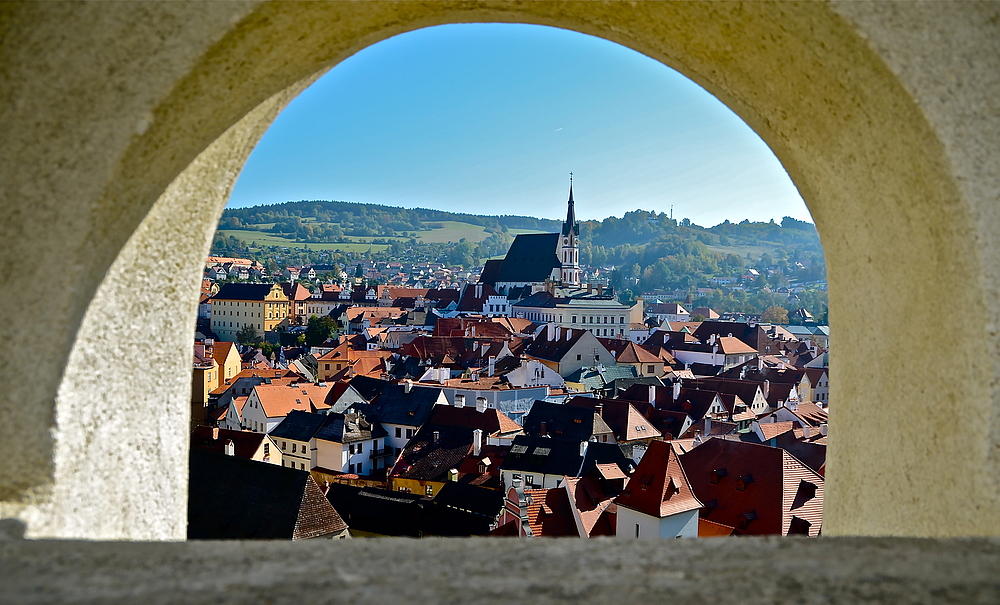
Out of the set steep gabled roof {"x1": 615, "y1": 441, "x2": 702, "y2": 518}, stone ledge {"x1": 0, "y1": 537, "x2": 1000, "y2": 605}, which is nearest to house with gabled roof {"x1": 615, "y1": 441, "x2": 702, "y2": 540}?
steep gabled roof {"x1": 615, "y1": 441, "x2": 702, "y2": 518}

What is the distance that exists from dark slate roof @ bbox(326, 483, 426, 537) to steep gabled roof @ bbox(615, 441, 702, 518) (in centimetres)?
609

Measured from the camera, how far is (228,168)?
6.19 feet

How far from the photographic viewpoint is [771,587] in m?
1.23

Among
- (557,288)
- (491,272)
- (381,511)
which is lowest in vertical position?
(381,511)

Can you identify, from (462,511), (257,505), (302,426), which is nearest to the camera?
(257,505)

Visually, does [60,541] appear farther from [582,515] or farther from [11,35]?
[582,515]

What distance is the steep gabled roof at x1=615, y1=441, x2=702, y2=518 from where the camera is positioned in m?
19.1

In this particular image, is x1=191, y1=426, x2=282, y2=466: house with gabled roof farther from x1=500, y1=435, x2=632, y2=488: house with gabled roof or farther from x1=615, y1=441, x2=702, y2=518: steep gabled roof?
x1=615, y1=441, x2=702, y2=518: steep gabled roof

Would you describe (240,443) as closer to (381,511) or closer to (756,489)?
(381,511)

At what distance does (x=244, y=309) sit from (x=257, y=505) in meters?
72.3

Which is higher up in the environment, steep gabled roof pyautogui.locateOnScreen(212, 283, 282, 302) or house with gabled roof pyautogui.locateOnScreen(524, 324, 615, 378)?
steep gabled roof pyautogui.locateOnScreen(212, 283, 282, 302)

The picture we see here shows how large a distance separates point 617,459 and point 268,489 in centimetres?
1096

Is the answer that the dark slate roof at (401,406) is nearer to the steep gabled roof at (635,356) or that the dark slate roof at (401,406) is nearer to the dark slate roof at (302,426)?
the dark slate roof at (302,426)

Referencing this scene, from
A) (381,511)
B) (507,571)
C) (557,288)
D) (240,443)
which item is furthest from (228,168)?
(557,288)
